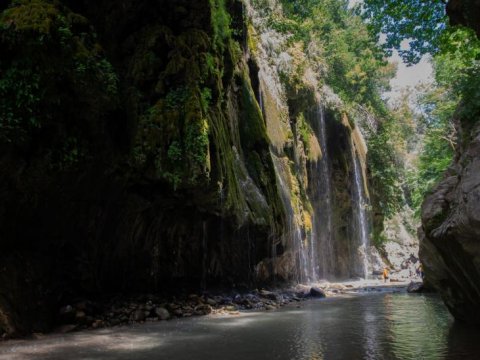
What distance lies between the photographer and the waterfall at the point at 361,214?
3072cm

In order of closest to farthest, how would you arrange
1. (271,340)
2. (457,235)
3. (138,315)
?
(457,235), (271,340), (138,315)

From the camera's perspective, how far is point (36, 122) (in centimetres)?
812

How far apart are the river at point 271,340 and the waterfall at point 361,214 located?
21.0m

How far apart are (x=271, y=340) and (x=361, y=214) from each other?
25337 mm

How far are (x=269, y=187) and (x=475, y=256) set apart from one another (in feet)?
35.8

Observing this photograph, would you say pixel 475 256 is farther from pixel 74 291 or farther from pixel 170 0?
pixel 170 0

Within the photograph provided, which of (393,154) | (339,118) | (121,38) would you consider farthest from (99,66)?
(393,154)

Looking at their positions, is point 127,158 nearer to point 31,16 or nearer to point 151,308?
point 31,16

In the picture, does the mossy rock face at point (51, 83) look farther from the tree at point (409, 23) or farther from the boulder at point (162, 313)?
the tree at point (409, 23)

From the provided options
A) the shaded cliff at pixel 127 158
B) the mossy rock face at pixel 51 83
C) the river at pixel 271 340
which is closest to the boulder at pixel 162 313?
the river at pixel 271 340

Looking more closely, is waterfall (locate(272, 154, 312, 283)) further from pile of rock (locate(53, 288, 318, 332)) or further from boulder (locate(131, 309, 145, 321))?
boulder (locate(131, 309, 145, 321))

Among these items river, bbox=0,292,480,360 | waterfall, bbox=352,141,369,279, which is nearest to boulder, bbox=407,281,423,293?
river, bbox=0,292,480,360

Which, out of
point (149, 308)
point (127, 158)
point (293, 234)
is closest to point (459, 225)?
point (149, 308)

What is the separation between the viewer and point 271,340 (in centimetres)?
698
